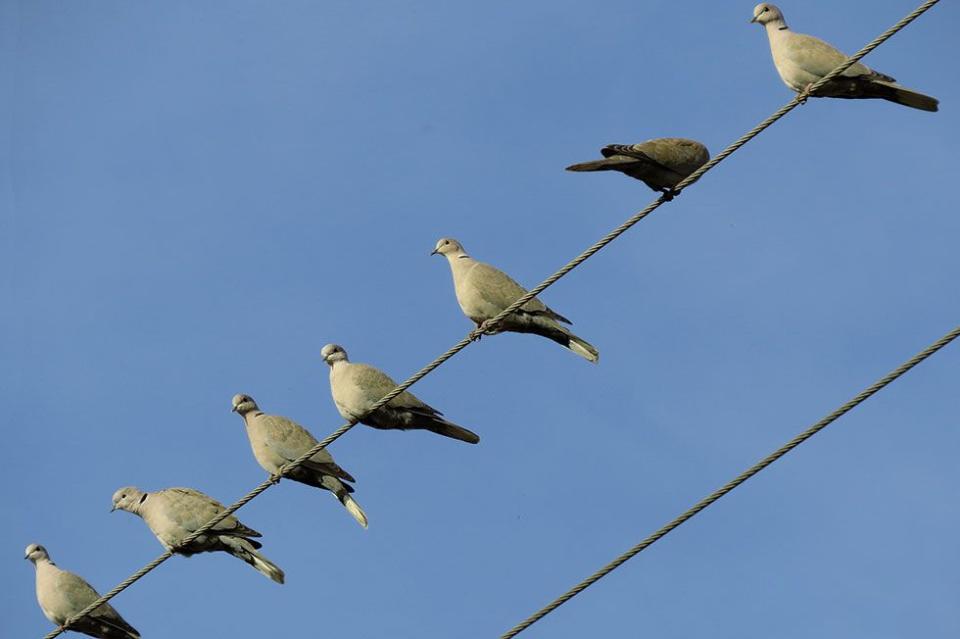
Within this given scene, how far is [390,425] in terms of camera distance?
1087 centimetres

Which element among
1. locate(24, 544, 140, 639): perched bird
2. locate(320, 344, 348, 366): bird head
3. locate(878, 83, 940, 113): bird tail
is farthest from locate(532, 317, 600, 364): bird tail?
locate(24, 544, 140, 639): perched bird

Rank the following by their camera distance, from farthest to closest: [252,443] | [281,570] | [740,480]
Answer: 1. [252,443]
2. [281,570]
3. [740,480]

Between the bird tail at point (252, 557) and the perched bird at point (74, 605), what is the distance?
2.91ft

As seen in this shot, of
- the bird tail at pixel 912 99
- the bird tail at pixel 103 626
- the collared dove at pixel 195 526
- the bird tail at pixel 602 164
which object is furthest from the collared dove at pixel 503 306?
the bird tail at pixel 103 626

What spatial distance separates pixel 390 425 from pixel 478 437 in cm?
62

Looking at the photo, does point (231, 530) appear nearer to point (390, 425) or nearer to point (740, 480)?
point (390, 425)

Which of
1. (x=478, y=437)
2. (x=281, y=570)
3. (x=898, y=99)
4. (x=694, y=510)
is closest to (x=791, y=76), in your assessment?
(x=898, y=99)

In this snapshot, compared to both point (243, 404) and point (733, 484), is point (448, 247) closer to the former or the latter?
point (243, 404)

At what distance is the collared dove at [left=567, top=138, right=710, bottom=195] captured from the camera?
977 cm

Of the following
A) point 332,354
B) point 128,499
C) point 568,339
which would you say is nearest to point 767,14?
point 568,339

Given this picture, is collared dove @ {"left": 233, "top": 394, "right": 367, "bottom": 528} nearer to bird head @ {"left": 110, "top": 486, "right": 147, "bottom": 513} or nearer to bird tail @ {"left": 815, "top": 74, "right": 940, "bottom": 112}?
bird head @ {"left": 110, "top": 486, "right": 147, "bottom": 513}

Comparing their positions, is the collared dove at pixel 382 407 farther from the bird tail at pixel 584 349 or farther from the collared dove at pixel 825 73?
the collared dove at pixel 825 73

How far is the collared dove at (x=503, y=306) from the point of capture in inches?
408

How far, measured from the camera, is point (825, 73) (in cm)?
956
